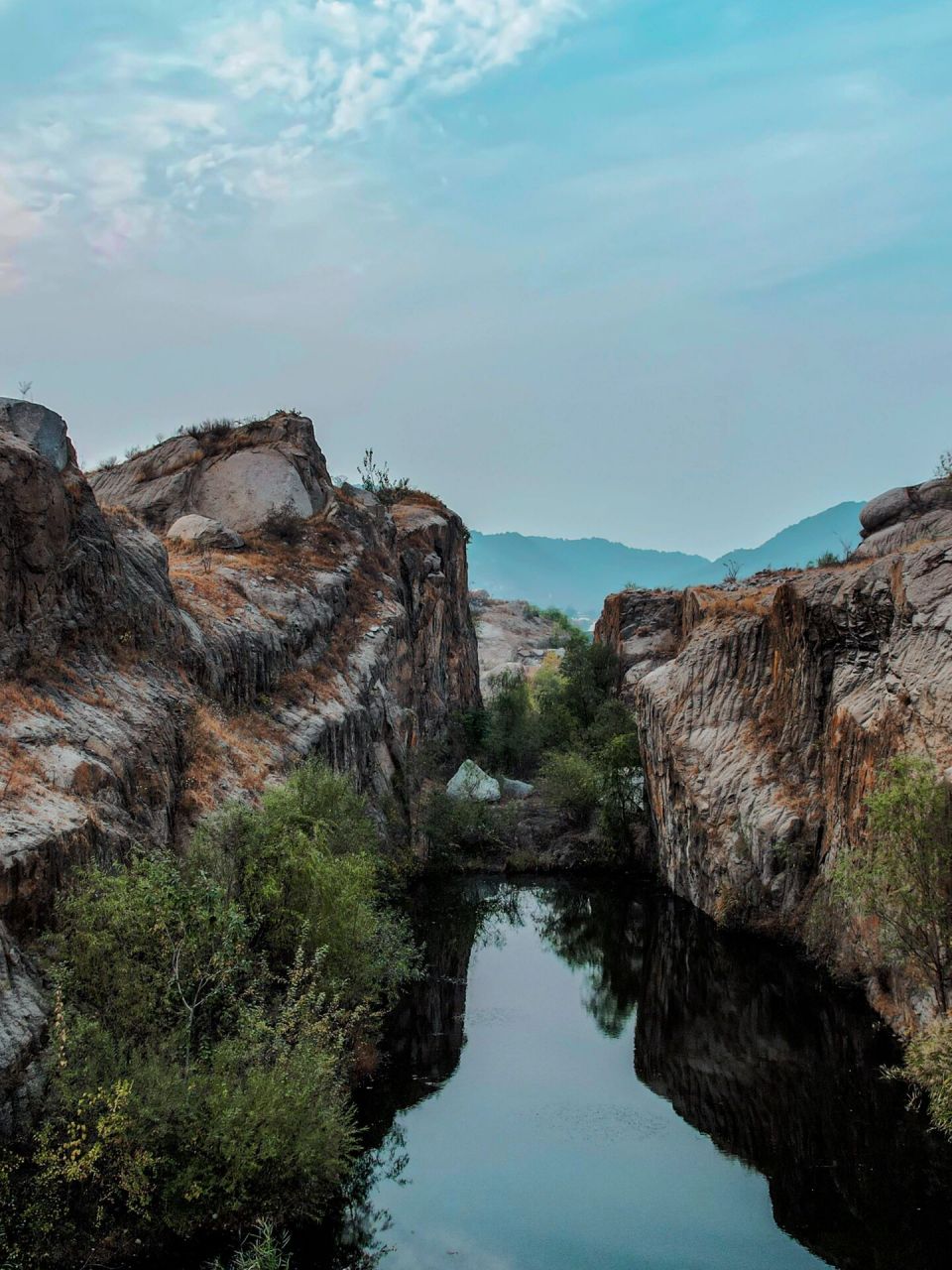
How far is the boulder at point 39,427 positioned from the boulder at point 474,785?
24.1 metres

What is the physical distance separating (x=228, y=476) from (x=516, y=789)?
19407 mm

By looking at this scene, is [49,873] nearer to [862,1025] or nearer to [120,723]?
[120,723]

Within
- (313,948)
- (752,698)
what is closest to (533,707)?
(752,698)

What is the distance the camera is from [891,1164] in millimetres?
17594

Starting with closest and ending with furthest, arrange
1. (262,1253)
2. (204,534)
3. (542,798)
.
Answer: (262,1253) → (204,534) → (542,798)

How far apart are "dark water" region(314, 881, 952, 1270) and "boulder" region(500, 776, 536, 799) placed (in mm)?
19428

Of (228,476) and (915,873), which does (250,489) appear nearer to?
(228,476)

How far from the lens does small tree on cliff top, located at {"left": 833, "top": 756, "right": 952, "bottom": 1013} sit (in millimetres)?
18984

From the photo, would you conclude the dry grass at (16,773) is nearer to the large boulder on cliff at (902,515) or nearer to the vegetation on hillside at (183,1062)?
the vegetation on hillside at (183,1062)

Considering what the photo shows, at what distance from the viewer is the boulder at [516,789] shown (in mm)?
51062

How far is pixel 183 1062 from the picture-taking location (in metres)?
15.8

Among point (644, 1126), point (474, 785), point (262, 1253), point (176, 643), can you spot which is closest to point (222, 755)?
point (176, 643)

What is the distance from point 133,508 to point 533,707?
3439 cm

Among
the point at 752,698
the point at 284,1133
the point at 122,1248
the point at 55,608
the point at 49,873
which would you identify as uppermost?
the point at 752,698
